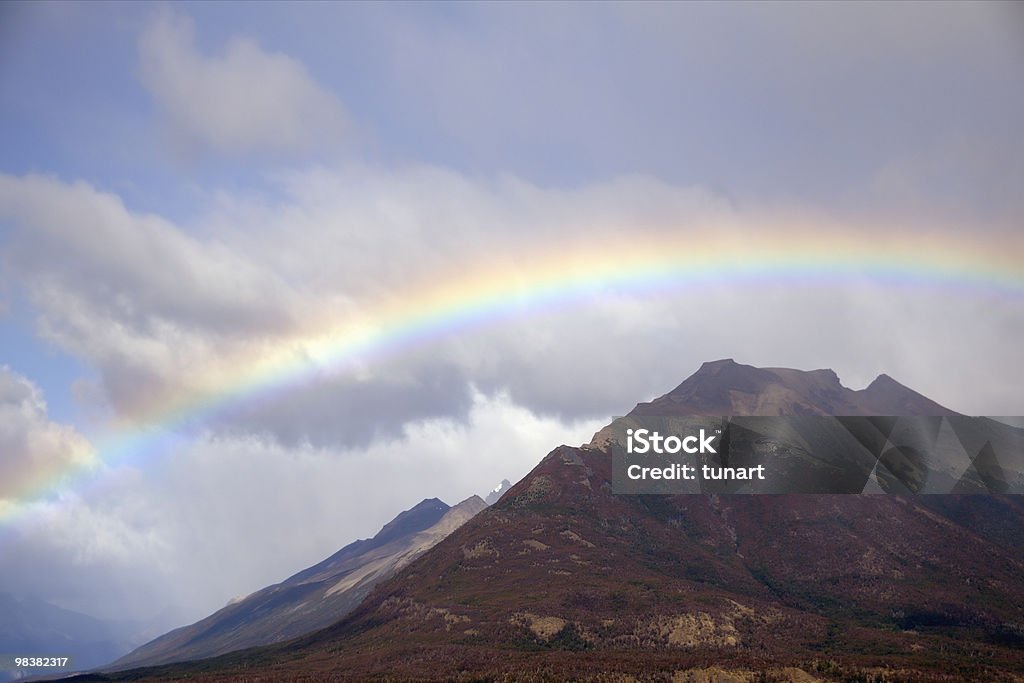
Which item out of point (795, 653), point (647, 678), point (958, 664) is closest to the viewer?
point (647, 678)

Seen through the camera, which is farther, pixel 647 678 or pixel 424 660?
pixel 424 660

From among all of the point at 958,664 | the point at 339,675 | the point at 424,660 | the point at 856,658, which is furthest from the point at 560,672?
the point at 958,664

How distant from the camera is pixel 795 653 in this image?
194 meters

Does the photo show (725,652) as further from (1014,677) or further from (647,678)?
(1014,677)

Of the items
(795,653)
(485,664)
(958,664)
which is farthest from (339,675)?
(958,664)

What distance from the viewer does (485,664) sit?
7303 inches

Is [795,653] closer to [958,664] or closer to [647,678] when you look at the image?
[958,664]

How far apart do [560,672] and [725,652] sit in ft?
163

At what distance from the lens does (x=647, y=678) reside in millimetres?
163500

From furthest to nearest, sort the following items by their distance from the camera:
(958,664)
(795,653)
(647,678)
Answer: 1. (795,653)
2. (958,664)
3. (647,678)

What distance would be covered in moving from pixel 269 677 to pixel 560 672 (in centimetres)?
8072

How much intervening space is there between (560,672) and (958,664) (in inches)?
3875

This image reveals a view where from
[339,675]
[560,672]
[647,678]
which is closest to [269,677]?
[339,675]

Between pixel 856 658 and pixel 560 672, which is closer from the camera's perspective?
pixel 560 672
